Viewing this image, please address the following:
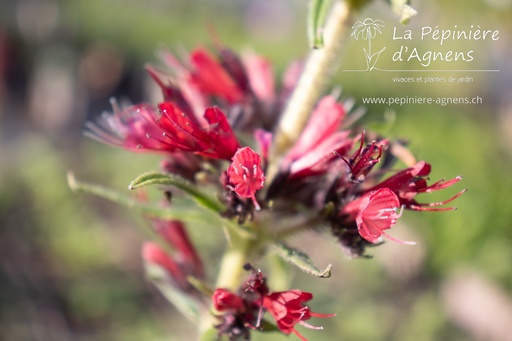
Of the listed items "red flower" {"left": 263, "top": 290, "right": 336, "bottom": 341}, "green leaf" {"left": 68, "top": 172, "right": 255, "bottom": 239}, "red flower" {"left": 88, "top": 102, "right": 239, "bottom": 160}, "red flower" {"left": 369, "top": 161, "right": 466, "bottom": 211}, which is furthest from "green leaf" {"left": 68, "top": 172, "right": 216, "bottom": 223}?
"red flower" {"left": 369, "top": 161, "right": 466, "bottom": 211}

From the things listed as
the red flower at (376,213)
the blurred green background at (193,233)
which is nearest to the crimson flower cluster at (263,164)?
the red flower at (376,213)

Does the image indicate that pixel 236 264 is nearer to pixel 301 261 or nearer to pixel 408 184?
pixel 301 261

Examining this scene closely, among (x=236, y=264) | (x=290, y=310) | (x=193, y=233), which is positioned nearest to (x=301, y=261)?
(x=290, y=310)

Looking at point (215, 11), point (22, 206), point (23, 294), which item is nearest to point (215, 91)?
point (23, 294)

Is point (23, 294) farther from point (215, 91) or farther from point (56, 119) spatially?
point (56, 119)

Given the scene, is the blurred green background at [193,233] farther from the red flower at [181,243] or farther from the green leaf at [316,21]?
the red flower at [181,243]

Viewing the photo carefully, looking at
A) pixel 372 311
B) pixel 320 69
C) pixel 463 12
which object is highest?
pixel 463 12
